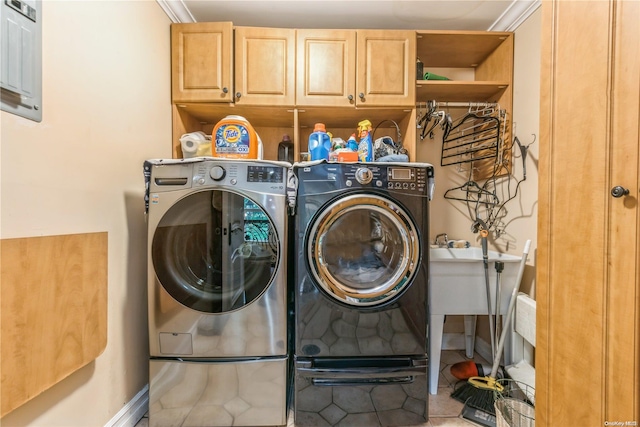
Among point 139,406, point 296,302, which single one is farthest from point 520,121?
point 139,406

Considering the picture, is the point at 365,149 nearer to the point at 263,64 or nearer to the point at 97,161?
the point at 263,64

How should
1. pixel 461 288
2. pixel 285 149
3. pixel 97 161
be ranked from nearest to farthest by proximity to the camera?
1. pixel 97 161
2. pixel 461 288
3. pixel 285 149

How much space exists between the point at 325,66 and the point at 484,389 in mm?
2192

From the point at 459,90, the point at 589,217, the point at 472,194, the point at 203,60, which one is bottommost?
the point at 589,217

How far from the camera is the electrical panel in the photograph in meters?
0.72

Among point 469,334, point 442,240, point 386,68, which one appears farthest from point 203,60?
point 469,334

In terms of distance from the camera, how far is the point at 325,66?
1.62 metres

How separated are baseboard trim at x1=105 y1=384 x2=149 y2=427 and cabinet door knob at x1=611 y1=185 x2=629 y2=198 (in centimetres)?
205

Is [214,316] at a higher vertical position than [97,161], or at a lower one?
lower

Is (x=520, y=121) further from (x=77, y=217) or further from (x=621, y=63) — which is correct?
(x=77, y=217)

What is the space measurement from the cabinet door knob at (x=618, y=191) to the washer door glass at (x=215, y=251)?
3.80 ft

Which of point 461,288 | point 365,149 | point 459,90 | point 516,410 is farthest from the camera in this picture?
point 459,90

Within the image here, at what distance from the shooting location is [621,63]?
2.11ft

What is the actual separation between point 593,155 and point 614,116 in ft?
0.35
